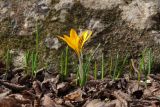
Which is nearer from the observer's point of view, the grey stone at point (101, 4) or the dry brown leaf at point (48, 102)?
the dry brown leaf at point (48, 102)

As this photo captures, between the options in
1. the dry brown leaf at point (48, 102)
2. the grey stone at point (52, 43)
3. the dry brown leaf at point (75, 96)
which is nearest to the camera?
the dry brown leaf at point (48, 102)

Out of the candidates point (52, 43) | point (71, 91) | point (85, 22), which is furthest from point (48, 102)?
point (85, 22)

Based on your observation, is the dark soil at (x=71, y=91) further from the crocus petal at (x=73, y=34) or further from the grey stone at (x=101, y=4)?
the grey stone at (x=101, y=4)

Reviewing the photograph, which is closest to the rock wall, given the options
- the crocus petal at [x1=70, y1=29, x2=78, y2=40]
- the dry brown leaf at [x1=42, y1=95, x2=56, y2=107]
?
the crocus petal at [x1=70, y1=29, x2=78, y2=40]

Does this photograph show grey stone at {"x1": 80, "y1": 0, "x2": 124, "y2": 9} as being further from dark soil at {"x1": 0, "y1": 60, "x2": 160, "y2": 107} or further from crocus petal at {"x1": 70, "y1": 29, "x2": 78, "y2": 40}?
crocus petal at {"x1": 70, "y1": 29, "x2": 78, "y2": 40}

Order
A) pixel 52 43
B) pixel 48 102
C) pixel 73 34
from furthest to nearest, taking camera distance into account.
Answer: pixel 52 43 < pixel 73 34 < pixel 48 102

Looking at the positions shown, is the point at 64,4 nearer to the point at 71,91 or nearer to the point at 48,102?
the point at 71,91

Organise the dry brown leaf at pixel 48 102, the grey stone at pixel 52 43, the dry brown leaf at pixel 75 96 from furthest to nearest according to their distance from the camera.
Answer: the grey stone at pixel 52 43, the dry brown leaf at pixel 75 96, the dry brown leaf at pixel 48 102


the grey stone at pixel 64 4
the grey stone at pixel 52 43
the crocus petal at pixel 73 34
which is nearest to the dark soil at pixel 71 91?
the grey stone at pixel 52 43

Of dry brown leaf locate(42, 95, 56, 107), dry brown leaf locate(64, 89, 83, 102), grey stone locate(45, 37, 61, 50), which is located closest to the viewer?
dry brown leaf locate(42, 95, 56, 107)
